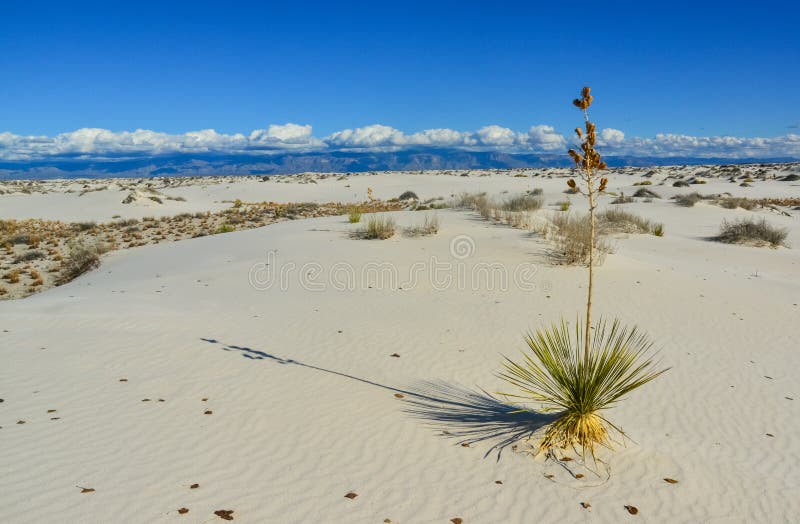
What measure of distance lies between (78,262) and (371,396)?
13006mm

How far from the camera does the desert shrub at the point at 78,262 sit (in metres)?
13.9

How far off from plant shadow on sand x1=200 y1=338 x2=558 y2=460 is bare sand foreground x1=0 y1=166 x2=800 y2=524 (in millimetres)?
30

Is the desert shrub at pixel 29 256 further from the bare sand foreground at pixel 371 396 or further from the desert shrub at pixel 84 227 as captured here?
the bare sand foreground at pixel 371 396

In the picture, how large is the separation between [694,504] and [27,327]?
29.4ft

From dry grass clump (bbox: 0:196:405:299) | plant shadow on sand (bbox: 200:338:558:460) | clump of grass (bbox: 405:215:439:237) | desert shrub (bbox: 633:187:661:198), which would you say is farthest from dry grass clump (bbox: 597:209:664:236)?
dry grass clump (bbox: 0:196:405:299)

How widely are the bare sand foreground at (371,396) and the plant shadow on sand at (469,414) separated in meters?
0.03

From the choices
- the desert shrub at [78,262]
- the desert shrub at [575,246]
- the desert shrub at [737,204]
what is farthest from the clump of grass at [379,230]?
the desert shrub at [737,204]

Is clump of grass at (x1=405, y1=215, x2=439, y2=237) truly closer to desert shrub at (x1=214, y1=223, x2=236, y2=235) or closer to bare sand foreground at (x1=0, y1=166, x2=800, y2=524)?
bare sand foreground at (x1=0, y1=166, x2=800, y2=524)

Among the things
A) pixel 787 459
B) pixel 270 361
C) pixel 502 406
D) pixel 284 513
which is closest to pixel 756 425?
pixel 787 459

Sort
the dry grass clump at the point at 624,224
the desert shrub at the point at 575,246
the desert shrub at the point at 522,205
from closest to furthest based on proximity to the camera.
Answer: the desert shrub at the point at 575,246 → the dry grass clump at the point at 624,224 → the desert shrub at the point at 522,205

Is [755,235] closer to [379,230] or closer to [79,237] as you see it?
[379,230]

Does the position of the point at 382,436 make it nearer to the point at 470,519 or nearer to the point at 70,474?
the point at 470,519

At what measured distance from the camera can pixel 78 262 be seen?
1453 centimetres

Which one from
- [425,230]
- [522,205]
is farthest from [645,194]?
[425,230]
